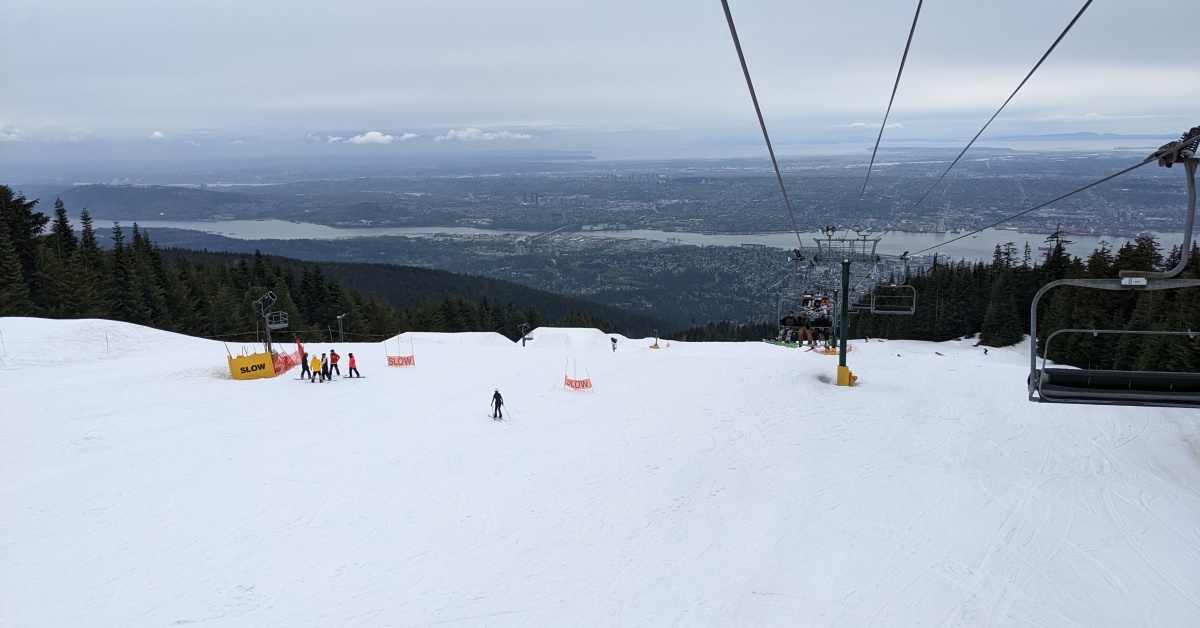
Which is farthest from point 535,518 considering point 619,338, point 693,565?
point 619,338

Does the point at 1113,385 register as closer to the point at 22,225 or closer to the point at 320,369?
the point at 320,369

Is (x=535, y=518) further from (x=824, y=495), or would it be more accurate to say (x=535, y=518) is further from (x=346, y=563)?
(x=824, y=495)

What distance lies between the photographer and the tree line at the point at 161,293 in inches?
1510

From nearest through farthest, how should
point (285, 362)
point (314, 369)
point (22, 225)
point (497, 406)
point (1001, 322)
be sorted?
point (497, 406) < point (314, 369) < point (285, 362) < point (22, 225) < point (1001, 322)

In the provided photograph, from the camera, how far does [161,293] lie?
4456 cm

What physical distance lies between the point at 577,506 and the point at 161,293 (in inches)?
1703

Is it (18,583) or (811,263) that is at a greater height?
(811,263)

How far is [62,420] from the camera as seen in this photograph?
1531cm

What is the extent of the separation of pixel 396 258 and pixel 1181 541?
163 meters

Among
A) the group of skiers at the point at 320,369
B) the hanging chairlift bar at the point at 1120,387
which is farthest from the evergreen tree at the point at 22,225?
the hanging chairlift bar at the point at 1120,387

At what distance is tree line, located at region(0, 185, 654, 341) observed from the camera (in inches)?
1510

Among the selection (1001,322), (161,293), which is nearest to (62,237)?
(161,293)

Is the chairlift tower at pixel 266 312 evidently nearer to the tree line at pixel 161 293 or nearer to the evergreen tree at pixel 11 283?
the tree line at pixel 161 293

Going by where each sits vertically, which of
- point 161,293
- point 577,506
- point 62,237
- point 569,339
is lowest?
point 569,339
